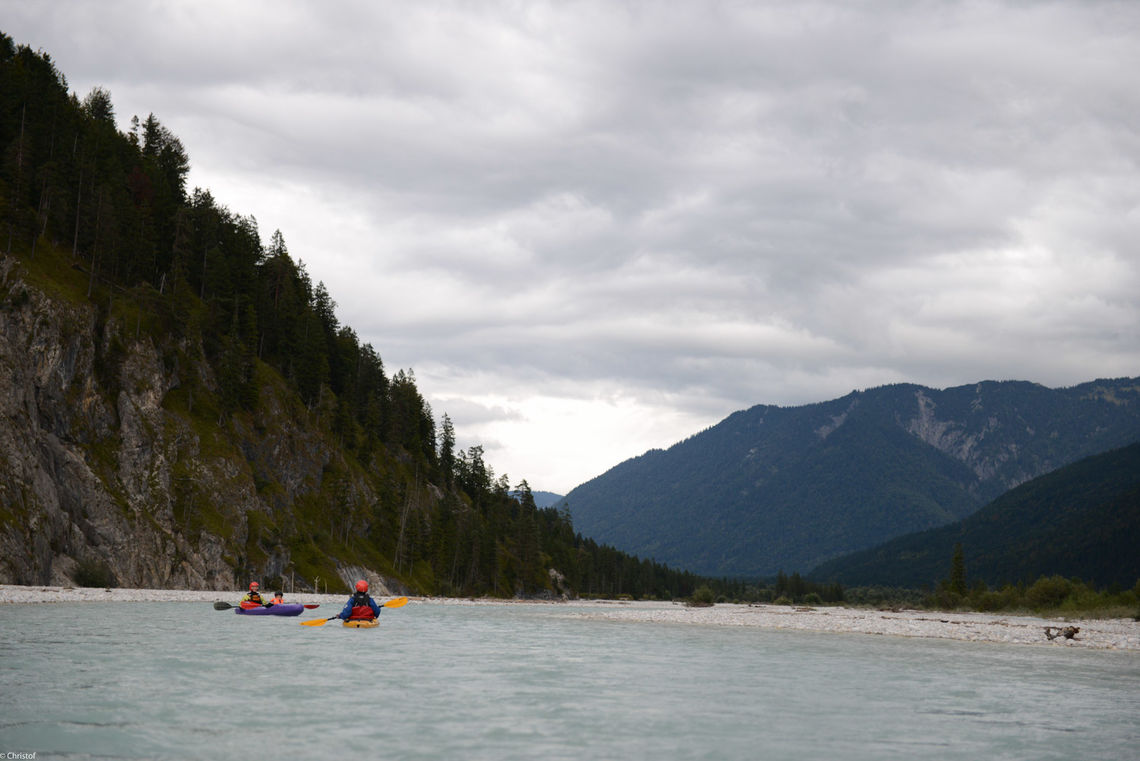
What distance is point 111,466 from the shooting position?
80.8 m

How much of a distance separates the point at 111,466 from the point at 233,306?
4076 cm

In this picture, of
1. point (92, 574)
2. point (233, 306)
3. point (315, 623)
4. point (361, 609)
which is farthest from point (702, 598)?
point (315, 623)

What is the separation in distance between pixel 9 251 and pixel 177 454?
25.4m

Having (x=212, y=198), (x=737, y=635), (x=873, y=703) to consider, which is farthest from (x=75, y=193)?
(x=873, y=703)

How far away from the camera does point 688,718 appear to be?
65.4ft

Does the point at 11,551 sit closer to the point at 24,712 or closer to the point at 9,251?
the point at 9,251

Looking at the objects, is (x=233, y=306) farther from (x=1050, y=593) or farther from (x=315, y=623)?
(x=1050, y=593)

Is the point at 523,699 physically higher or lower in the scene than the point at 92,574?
higher

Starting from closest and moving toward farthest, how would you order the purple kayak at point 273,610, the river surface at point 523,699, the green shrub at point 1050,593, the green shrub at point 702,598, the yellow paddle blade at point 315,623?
the river surface at point 523,699, the yellow paddle blade at point 315,623, the purple kayak at point 273,610, the green shrub at point 1050,593, the green shrub at point 702,598

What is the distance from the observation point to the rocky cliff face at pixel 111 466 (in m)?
68.5

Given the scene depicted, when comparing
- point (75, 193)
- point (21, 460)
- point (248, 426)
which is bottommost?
point (21, 460)

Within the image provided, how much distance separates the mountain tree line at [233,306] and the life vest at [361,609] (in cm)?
5686

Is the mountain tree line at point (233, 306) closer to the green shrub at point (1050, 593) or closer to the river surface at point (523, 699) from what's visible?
the river surface at point (523, 699)

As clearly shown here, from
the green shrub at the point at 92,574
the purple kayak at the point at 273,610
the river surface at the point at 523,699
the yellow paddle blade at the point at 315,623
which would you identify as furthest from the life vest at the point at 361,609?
the green shrub at the point at 92,574
